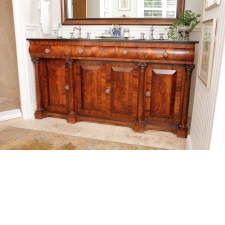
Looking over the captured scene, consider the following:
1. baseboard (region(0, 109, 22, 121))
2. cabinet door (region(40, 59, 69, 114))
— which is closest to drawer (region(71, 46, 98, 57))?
cabinet door (region(40, 59, 69, 114))

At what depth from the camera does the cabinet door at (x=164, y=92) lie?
8.30 ft

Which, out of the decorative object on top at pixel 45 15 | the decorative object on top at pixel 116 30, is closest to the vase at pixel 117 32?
the decorative object on top at pixel 116 30

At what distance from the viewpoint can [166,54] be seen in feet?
7.98

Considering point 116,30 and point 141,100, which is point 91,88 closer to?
point 141,100

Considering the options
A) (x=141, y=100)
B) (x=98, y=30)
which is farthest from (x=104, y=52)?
(x=98, y=30)

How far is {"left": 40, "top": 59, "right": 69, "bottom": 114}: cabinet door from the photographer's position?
291cm

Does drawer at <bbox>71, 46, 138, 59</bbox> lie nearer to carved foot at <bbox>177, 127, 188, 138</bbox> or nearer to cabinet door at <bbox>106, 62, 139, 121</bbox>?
cabinet door at <bbox>106, 62, 139, 121</bbox>

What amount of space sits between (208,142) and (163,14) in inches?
77.2

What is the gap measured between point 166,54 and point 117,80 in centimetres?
58

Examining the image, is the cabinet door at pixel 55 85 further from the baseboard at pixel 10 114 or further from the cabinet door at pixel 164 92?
the cabinet door at pixel 164 92
